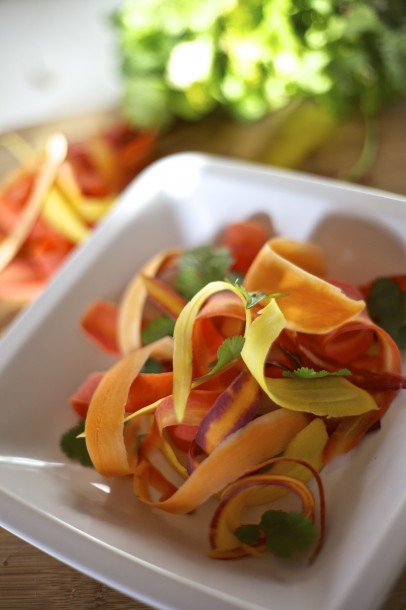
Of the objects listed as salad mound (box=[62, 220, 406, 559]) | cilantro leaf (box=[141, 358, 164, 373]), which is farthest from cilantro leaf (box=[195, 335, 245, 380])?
cilantro leaf (box=[141, 358, 164, 373])

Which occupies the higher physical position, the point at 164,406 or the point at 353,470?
the point at 164,406

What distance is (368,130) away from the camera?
143 centimetres

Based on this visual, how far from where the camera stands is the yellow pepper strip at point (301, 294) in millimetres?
895

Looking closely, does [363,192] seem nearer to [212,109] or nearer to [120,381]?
[120,381]

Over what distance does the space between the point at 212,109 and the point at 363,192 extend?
0.57 m

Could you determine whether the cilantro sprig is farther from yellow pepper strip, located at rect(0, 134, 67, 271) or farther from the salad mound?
yellow pepper strip, located at rect(0, 134, 67, 271)

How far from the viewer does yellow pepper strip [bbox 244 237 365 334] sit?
2.94 feet

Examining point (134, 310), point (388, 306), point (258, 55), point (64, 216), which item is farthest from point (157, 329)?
point (258, 55)

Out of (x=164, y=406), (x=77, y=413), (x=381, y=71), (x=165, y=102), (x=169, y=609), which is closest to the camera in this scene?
(x=169, y=609)

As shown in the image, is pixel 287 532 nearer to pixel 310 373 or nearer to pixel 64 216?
pixel 310 373

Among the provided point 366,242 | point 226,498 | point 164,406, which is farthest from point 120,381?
point 366,242

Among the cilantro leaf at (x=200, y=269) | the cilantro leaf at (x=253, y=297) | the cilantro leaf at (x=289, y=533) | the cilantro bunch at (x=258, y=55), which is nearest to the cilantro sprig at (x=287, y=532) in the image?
the cilantro leaf at (x=289, y=533)

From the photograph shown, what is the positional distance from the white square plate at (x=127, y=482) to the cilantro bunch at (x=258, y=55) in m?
0.28

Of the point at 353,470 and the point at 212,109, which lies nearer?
the point at 353,470
